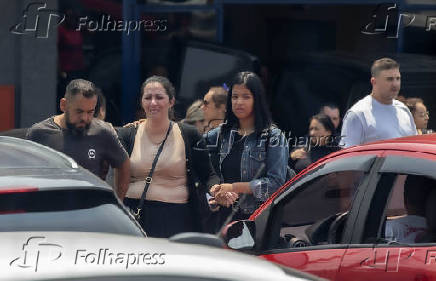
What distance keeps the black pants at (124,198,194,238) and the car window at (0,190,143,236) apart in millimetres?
2586

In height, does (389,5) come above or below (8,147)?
above

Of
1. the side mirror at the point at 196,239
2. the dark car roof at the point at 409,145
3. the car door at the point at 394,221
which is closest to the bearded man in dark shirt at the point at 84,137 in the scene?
the dark car roof at the point at 409,145

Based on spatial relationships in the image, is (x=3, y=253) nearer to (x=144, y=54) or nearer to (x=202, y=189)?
(x=202, y=189)

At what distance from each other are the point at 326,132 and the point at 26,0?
Result: 11.4 feet

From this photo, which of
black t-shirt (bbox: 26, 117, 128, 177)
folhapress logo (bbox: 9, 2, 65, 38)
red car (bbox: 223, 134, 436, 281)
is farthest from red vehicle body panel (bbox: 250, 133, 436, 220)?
folhapress logo (bbox: 9, 2, 65, 38)

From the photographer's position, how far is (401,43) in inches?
499

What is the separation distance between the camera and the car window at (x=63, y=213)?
16.4ft

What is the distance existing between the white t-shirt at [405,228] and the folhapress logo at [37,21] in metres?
6.78

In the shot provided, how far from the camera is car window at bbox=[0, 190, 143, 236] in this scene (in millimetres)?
4992

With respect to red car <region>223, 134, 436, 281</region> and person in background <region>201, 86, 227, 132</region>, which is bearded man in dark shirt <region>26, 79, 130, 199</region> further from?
red car <region>223, 134, 436, 281</region>

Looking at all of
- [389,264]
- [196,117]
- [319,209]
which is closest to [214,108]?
[196,117]

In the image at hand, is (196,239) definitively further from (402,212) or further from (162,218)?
(162,218)

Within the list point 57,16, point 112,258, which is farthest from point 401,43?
point 112,258

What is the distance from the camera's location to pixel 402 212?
5.76 m
